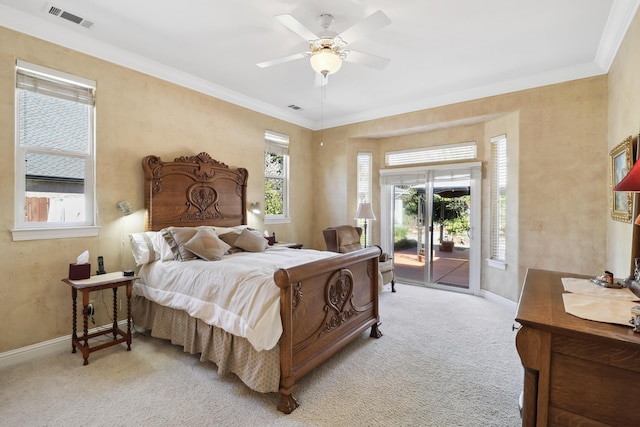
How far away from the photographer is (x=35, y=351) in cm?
278

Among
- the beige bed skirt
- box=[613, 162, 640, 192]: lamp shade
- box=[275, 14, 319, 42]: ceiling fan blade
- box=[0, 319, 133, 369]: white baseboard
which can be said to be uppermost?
box=[275, 14, 319, 42]: ceiling fan blade

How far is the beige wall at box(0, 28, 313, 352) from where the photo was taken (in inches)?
105

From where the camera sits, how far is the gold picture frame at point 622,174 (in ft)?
8.08

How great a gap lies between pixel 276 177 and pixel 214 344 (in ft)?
11.1

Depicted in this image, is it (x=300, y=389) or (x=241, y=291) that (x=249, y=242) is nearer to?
(x=241, y=291)

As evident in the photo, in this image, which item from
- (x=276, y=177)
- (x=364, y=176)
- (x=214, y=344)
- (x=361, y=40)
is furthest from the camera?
(x=364, y=176)

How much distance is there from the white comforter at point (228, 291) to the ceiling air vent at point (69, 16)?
238 centimetres

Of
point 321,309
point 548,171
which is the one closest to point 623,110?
point 548,171

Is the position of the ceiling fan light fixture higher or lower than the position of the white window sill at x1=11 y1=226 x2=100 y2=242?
higher

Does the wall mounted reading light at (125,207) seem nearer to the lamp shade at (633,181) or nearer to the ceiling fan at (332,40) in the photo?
the ceiling fan at (332,40)

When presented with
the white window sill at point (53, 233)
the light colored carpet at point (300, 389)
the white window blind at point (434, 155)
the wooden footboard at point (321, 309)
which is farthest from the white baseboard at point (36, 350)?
the white window blind at point (434, 155)

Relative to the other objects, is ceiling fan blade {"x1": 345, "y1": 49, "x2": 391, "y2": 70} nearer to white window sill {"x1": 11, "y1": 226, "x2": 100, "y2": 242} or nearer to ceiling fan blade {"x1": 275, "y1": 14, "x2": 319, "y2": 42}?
ceiling fan blade {"x1": 275, "y1": 14, "x2": 319, "y2": 42}

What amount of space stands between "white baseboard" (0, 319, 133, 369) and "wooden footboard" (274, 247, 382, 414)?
2.37 m

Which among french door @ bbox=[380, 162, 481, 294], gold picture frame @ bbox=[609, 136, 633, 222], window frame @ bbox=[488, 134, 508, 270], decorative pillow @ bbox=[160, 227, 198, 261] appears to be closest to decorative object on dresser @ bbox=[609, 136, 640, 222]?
gold picture frame @ bbox=[609, 136, 633, 222]
